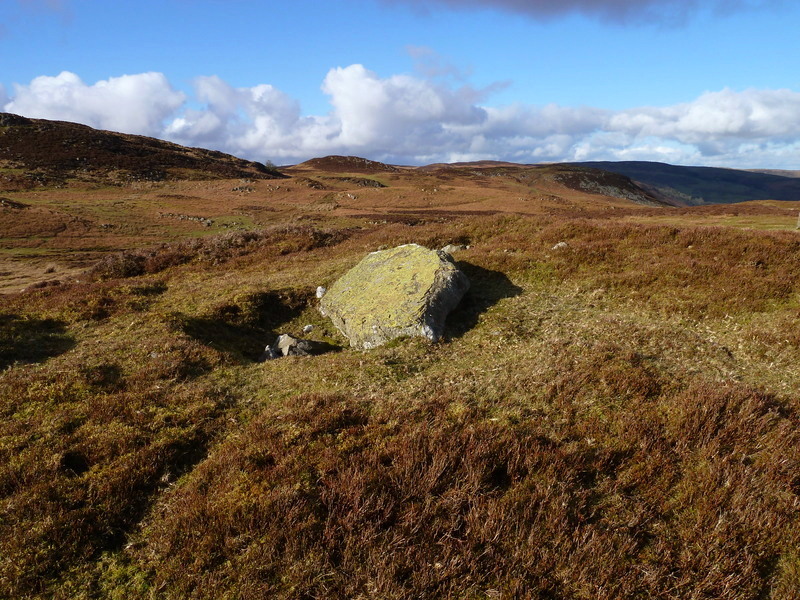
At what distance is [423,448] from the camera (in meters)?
6.95

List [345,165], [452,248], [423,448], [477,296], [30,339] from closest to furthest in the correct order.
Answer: [423,448] < [30,339] < [477,296] < [452,248] < [345,165]

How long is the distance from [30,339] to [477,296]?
15.4 metres

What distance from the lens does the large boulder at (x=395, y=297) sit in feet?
44.3

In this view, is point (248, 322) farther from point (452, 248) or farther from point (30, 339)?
point (452, 248)

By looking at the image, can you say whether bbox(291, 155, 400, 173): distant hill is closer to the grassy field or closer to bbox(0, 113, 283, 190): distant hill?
bbox(0, 113, 283, 190): distant hill

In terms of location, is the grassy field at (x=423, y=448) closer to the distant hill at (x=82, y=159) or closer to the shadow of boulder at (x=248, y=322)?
the shadow of boulder at (x=248, y=322)

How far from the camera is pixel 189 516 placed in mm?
5785

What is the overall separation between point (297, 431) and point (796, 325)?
1482 cm

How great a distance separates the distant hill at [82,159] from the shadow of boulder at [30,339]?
3002 inches

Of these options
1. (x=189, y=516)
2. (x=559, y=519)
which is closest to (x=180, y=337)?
(x=189, y=516)

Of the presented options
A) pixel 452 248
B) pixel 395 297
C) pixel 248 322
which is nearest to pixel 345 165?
pixel 452 248

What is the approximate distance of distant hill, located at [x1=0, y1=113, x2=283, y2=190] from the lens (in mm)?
81375

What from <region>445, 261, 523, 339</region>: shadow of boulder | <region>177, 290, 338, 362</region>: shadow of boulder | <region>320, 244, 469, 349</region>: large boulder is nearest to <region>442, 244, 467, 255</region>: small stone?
<region>445, 261, 523, 339</region>: shadow of boulder

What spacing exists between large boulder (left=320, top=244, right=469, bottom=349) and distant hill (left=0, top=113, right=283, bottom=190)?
82.8 meters
